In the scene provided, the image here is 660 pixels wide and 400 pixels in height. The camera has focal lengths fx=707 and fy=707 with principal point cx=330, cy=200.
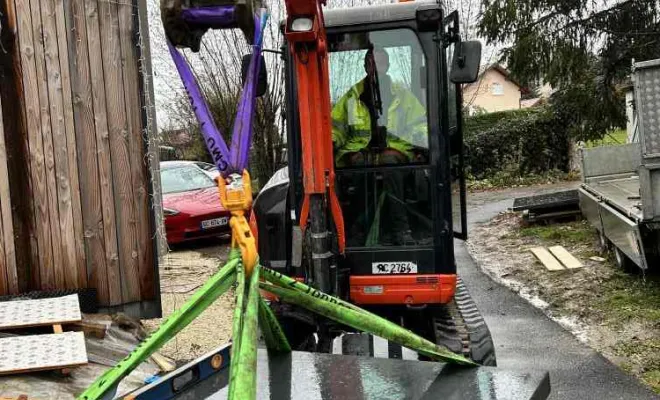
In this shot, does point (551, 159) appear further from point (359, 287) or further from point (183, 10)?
point (183, 10)

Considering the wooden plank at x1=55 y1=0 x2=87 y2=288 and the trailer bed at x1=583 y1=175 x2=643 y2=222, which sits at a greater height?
the wooden plank at x1=55 y1=0 x2=87 y2=288

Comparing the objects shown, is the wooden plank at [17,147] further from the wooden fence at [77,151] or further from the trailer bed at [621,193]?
the trailer bed at [621,193]

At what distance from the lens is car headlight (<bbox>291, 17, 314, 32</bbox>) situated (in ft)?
12.2

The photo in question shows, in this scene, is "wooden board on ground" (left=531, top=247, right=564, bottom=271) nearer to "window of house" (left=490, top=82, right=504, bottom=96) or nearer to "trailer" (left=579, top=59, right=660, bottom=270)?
"trailer" (left=579, top=59, right=660, bottom=270)

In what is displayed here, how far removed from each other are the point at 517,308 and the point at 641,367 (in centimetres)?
231

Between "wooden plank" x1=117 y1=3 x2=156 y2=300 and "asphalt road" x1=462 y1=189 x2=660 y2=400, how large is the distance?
296 cm

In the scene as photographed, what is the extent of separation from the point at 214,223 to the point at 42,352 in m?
8.48

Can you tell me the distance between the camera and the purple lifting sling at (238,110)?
2.17 meters

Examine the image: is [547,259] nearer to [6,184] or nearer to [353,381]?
[6,184]

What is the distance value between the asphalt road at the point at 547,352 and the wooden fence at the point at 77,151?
3181mm

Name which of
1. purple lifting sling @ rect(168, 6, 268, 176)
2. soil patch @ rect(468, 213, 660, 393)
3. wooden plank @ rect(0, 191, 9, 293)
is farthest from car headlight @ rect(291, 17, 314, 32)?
soil patch @ rect(468, 213, 660, 393)

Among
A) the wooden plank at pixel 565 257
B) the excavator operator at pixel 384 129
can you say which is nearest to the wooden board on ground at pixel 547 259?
the wooden plank at pixel 565 257

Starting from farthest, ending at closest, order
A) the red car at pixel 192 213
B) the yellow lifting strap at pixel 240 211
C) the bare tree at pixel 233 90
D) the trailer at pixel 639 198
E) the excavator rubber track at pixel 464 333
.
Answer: the bare tree at pixel 233 90 → the red car at pixel 192 213 → the trailer at pixel 639 198 → the excavator rubber track at pixel 464 333 → the yellow lifting strap at pixel 240 211

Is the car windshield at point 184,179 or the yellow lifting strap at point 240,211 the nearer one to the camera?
the yellow lifting strap at point 240,211
